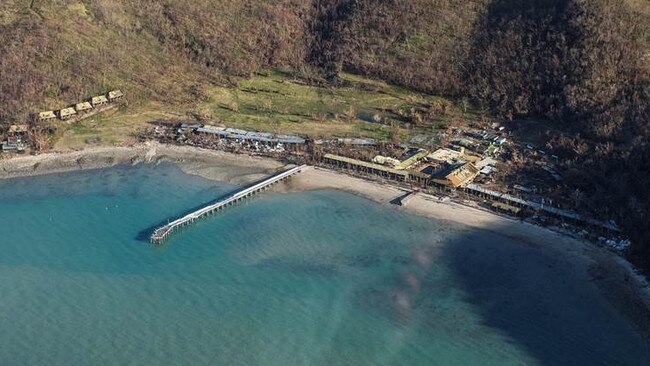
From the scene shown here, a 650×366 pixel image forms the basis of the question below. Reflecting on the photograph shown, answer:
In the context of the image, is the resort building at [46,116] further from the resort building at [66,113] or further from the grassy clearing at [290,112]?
the grassy clearing at [290,112]

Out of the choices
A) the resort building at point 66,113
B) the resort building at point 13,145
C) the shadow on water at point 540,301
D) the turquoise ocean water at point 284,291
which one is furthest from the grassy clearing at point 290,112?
the shadow on water at point 540,301

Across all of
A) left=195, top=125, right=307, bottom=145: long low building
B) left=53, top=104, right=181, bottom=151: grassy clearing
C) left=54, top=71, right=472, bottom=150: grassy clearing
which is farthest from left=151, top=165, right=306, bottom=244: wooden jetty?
left=53, top=104, right=181, bottom=151: grassy clearing

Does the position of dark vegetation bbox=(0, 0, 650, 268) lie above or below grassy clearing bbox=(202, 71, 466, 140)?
above

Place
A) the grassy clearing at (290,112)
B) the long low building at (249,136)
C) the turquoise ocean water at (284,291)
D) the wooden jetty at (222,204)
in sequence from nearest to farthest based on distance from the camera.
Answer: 1. the turquoise ocean water at (284,291)
2. the wooden jetty at (222,204)
3. the long low building at (249,136)
4. the grassy clearing at (290,112)

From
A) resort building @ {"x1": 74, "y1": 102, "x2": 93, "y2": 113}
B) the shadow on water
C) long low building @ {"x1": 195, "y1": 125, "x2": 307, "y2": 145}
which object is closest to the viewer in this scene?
the shadow on water

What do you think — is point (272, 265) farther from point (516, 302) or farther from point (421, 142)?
point (421, 142)

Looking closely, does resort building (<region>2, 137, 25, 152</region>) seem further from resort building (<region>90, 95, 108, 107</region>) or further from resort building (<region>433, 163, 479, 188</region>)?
resort building (<region>433, 163, 479, 188</region>)

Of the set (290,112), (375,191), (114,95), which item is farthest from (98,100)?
(375,191)

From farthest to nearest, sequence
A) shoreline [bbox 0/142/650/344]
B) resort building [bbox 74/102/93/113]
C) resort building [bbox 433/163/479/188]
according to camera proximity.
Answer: resort building [bbox 74/102/93/113] < resort building [bbox 433/163/479/188] < shoreline [bbox 0/142/650/344]
